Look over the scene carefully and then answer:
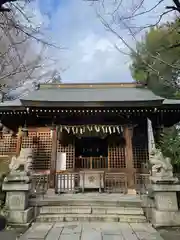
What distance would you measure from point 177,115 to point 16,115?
8021 mm

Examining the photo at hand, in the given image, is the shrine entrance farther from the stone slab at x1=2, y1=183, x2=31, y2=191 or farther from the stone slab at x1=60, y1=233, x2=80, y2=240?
the stone slab at x1=60, y1=233, x2=80, y2=240

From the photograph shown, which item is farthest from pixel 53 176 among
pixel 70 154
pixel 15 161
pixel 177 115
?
pixel 177 115

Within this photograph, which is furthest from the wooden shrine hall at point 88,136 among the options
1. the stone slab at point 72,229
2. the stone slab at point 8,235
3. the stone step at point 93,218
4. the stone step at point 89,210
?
the stone slab at point 8,235

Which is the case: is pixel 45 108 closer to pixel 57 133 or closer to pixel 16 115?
pixel 57 133

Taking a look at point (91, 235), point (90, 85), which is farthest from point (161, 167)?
point (90, 85)

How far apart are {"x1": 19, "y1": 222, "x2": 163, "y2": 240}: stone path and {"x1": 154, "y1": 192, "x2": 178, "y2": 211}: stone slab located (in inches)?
24.3

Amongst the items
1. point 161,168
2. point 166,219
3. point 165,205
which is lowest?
point 166,219

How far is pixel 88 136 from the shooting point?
10938mm

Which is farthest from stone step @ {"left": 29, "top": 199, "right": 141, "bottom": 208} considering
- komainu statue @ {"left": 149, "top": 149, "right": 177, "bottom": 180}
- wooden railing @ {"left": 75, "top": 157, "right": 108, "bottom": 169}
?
wooden railing @ {"left": 75, "top": 157, "right": 108, "bottom": 169}

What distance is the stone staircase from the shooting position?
237 inches

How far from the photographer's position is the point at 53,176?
8953mm

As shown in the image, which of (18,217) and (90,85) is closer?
(18,217)

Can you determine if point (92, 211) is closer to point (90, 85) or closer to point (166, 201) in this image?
point (166, 201)

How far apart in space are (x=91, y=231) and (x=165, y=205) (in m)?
2.16
